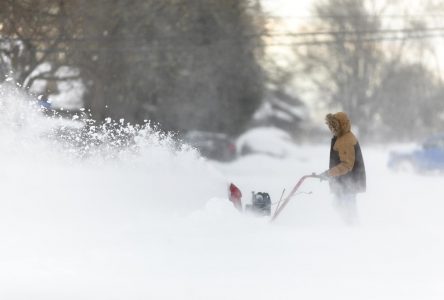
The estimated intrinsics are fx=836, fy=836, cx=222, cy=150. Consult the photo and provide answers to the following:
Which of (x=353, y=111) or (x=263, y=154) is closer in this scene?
(x=263, y=154)

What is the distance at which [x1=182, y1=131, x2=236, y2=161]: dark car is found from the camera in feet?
119

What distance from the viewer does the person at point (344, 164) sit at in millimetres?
10680

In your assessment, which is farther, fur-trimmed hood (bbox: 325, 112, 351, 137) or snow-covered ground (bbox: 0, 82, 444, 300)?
fur-trimmed hood (bbox: 325, 112, 351, 137)

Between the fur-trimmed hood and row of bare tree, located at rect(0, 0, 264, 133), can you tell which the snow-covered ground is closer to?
the fur-trimmed hood

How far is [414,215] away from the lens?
1364 cm

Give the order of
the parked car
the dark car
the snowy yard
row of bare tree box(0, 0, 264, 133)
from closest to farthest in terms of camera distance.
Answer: the snowy yard < row of bare tree box(0, 0, 264, 133) < the parked car < the dark car

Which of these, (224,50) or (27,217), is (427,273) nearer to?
(27,217)

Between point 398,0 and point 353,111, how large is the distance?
9753mm

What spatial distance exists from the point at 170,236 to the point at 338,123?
109 inches

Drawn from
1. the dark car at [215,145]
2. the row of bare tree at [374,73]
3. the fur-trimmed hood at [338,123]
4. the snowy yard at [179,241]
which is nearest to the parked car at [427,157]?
the dark car at [215,145]

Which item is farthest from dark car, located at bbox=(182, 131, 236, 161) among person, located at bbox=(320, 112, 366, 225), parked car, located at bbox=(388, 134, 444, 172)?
person, located at bbox=(320, 112, 366, 225)

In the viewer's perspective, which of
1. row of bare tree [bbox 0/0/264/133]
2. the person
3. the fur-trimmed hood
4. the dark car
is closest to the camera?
the person

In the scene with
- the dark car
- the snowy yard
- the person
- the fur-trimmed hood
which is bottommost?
the snowy yard

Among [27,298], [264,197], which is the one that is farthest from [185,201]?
[27,298]
